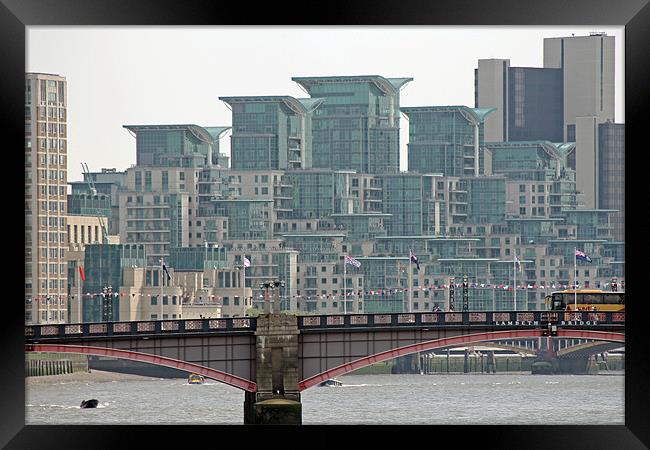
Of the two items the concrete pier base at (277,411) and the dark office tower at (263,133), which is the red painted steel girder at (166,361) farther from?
the dark office tower at (263,133)

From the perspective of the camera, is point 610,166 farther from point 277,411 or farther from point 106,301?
point 277,411

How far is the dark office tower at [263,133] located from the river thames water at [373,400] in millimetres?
44755

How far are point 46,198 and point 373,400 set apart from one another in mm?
39188

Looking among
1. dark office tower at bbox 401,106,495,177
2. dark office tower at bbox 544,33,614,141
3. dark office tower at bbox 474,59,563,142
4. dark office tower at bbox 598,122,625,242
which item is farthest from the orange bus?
dark office tower at bbox 544,33,614,141

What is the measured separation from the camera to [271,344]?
128ft

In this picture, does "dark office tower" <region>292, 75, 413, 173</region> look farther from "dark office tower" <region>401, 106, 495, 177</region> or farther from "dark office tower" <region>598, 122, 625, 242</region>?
"dark office tower" <region>598, 122, 625, 242</region>

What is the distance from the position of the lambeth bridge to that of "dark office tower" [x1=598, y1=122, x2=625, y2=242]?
10030 centimetres

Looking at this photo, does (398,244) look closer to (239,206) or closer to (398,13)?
(239,206)

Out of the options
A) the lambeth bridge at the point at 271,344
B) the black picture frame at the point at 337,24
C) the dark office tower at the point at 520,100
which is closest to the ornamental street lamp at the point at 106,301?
the lambeth bridge at the point at 271,344

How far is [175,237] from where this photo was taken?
417 feet

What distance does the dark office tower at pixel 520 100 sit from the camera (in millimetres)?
145750

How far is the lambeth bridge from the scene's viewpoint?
37.9 metres

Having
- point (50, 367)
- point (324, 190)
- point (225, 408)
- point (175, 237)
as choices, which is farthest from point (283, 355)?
point (324, 190)

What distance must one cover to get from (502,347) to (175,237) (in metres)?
36.9
